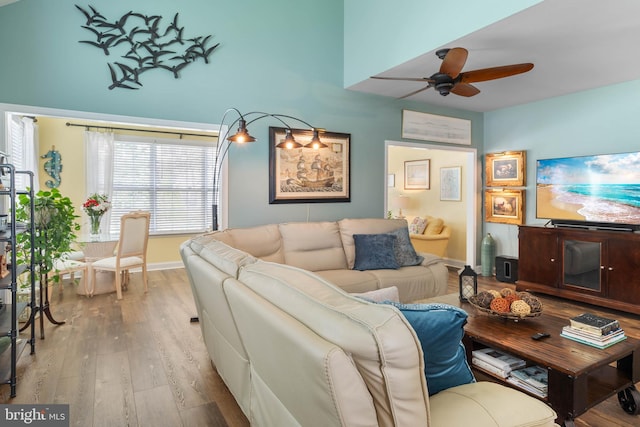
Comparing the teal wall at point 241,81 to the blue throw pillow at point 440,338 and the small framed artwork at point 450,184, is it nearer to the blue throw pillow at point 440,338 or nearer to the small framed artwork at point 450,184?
the small framed artwork at point 450,184

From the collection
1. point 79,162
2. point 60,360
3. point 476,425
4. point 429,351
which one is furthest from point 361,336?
point 79,162

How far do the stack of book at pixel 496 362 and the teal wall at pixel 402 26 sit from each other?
2.38 metres

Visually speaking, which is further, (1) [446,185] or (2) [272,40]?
(1) [446,185]

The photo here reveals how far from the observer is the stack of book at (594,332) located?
6.68ft

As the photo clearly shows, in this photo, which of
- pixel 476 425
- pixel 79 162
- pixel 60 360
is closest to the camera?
pixel 476 425

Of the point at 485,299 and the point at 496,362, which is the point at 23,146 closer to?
the point at 485,299

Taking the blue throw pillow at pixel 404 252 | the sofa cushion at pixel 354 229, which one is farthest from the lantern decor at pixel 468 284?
the sofa cushion at pixel 354 229

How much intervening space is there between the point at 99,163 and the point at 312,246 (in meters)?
4.00

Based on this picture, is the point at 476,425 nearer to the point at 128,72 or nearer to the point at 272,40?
the point at 128,72

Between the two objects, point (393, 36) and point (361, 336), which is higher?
point (393, 36)

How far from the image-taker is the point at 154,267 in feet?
21.1

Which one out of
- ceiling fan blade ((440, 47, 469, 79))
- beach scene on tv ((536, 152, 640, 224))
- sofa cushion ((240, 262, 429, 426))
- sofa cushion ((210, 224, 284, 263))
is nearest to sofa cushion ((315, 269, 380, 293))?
sofa cushion ((210, 224, 284, 263))

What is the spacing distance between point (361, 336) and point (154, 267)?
6.23 m

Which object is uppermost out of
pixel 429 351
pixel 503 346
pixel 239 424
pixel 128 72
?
pixel 128 72
